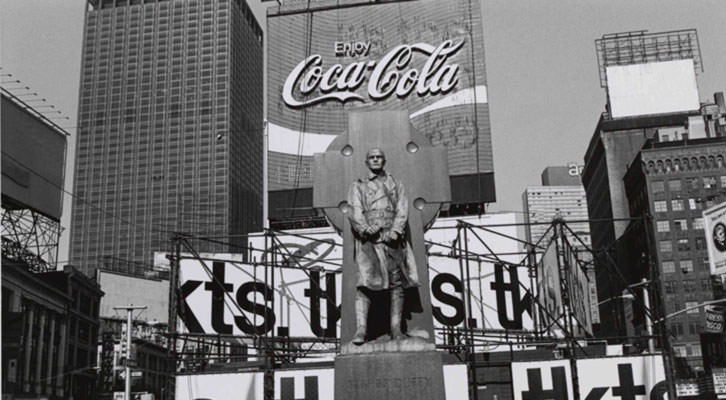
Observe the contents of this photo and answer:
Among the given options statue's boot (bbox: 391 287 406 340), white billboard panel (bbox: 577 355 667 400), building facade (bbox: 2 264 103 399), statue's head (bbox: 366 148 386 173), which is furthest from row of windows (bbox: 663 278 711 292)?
statue's boot (bbox: 391 287 406 340)

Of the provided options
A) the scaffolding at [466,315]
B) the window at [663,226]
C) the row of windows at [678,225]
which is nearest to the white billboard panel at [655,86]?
the row of windows at [678,225]

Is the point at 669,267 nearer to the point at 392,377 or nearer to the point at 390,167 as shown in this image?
the point at 390,167

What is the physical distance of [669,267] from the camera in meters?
89.8

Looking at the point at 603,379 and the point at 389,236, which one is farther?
the point at 603,379

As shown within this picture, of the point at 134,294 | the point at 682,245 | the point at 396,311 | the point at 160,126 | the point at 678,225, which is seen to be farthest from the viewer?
the point at 160,126

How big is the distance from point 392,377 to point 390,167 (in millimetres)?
3473

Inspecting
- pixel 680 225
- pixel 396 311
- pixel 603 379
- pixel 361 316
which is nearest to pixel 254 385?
pixel 603 379

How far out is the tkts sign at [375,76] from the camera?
4381 centimetres

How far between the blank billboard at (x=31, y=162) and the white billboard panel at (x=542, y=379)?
1287 inches

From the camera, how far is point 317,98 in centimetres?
4475

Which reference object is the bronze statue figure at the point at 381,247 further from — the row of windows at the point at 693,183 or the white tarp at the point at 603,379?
the row of windows at the point at 693,183

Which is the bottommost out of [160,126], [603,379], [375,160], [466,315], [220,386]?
[603,379]

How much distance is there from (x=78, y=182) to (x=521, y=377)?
153515mm

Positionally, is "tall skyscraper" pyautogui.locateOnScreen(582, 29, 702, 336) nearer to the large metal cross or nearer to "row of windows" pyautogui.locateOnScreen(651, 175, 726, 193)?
"row of windows" pyautogui.locateOnScreen(651, 175, 726, 193)
